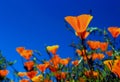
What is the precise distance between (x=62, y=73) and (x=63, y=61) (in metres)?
0.34

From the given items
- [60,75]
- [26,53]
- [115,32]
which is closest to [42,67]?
[60,75]

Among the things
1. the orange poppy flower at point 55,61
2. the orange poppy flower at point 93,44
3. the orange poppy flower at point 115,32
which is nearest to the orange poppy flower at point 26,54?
the orange poppy flower at point 55,61

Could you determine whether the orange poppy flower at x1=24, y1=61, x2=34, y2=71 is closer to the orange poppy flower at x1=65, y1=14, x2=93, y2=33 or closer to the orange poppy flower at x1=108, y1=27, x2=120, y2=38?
the orange poppy flower at x1=108, y1=27, x2=120, y2=38

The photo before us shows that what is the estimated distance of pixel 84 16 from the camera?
1880 mm

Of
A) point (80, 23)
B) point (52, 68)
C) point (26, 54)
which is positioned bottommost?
point (80, 23)

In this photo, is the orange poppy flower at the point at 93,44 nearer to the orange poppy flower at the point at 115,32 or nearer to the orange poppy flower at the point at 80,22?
the orange poppy flower at the point at 115,32

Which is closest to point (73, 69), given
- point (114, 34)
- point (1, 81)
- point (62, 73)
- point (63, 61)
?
point (62, 73)

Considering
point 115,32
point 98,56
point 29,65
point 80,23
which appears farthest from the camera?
point 29,65

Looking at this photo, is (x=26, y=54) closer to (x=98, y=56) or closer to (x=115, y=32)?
(x=98, y=56)

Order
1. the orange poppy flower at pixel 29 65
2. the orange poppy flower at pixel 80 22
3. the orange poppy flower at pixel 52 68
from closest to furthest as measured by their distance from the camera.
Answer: the orange poppy flower at pixel 80 22, the orange poppy flower at pixel 52 68, the orange poppy flower at pixel 29 65

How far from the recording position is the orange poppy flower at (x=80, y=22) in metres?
1.78

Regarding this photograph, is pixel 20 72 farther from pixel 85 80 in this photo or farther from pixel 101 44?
pixel 85 80

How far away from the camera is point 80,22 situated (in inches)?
71.4

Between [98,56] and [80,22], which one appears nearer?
[80,22]
